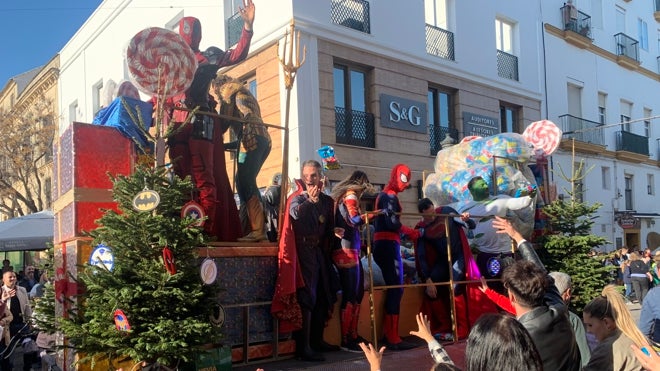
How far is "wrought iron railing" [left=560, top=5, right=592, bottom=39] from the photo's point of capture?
21423 millimetres

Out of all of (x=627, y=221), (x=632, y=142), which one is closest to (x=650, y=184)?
(x=632, y=142)

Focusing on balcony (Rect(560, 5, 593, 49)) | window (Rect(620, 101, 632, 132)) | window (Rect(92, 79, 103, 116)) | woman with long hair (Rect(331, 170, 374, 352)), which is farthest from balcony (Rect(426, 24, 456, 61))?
woman with long hair (Rect(331, 170, 374, 352))

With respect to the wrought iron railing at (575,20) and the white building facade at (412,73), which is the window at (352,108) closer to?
the white building facade at (412,73)

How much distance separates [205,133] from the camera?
5.88 m

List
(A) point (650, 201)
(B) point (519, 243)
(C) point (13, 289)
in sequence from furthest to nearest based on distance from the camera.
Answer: (A) point (650, 201), (C) point (13, 289), (B) point (519, 243)

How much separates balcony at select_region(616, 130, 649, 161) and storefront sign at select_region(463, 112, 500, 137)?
27.9ft

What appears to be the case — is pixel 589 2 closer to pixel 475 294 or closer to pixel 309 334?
pixel 475 294

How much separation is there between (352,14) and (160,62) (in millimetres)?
10348

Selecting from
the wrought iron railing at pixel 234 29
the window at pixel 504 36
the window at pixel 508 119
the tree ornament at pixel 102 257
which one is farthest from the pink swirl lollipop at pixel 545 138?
the window at pixel 504 36

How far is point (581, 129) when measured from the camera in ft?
71.7

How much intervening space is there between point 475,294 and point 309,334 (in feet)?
7.98

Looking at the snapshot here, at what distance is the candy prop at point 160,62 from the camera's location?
5156mm

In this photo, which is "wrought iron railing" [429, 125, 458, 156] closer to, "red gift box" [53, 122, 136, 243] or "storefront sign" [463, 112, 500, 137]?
"storefront sign" [463, 112, 500, 137]

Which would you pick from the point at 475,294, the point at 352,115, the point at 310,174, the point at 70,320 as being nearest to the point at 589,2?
the point at 352,115
